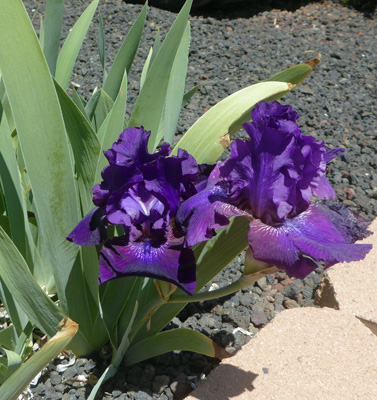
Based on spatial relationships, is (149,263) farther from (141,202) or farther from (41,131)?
(41,131)

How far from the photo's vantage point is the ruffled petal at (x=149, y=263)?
77cm

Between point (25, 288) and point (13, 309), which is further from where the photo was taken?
point (13, 309)

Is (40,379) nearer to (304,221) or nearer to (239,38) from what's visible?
(304,221)

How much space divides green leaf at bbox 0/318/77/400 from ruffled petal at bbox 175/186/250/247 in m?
0.22

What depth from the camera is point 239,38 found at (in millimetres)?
3020

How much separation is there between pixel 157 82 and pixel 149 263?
Result: 402 mm

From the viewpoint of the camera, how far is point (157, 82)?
101 centimetres

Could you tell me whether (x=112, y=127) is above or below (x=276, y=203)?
above

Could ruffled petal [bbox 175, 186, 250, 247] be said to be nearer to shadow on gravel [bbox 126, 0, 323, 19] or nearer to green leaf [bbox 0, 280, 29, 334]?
green leaf [bbox 0, 280, 29, 334]

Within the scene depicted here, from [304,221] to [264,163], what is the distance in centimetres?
11

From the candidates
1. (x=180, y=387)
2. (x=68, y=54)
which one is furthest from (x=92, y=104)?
(x=180, y=387)

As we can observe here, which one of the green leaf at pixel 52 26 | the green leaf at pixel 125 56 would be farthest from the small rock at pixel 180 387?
the green leaf at pixel 52 26

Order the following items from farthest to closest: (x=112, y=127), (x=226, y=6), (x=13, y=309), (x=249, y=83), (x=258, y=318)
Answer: (x=226, y=6), (x=249, y=83), (x=258, y=318), (x=13, y=309), (x=112, y=127)

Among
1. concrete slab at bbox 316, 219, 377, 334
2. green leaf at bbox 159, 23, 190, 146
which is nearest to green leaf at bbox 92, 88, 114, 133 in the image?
green leaf at bbox 159, 23, 190, 146
